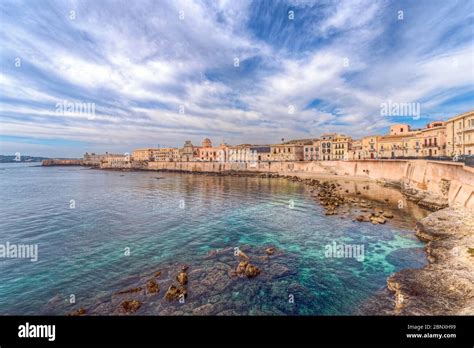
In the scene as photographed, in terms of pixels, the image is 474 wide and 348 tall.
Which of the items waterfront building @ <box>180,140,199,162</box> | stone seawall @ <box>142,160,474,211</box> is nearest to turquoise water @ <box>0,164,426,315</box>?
stone seawall @ <box>142,160,474,211</box>

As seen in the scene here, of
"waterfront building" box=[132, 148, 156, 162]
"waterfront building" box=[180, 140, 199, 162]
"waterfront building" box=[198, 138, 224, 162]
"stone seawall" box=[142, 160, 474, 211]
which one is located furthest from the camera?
"waterfront building" box=[132, 148, 156, 162]

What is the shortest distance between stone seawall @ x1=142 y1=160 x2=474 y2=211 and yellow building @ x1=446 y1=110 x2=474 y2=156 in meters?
8.01

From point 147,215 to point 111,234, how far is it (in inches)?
255

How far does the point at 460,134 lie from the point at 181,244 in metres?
54.2

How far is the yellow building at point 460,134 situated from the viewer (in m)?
37.1

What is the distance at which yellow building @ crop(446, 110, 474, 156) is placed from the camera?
122 feet

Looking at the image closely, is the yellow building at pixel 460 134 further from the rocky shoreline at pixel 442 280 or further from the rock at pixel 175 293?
the rock at pixel 175 293

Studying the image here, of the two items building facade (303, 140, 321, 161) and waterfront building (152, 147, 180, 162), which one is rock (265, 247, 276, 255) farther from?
waterfront building (152, 147, 180, 162)

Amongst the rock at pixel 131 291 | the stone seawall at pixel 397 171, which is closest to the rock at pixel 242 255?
the rock at pixel 131 291

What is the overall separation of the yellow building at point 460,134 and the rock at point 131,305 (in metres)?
54.3

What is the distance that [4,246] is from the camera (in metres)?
16.5
